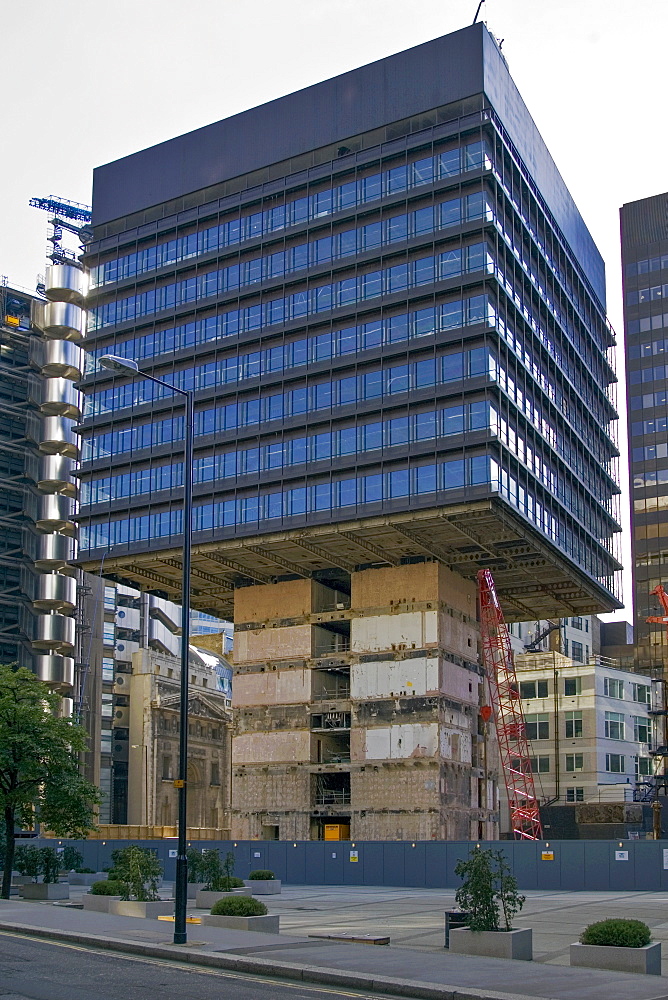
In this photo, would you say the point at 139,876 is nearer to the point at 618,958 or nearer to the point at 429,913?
the point at 429,913

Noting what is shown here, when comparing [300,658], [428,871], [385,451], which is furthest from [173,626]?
[428,871]

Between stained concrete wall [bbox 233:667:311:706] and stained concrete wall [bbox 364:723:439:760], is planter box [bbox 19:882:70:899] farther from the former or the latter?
stained concrete wall [bbox 233:667:311:706]

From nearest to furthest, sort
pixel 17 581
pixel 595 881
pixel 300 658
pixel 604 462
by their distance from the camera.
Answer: pixel 595 881 < pixel 300 658 < pixel 604 462 < pixel 17 581

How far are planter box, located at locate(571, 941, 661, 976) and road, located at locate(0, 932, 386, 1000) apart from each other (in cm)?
498

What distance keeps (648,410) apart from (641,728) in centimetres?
4556

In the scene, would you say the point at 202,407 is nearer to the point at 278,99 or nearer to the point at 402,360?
the point at 402,360

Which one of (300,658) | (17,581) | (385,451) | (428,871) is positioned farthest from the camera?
(17,581)

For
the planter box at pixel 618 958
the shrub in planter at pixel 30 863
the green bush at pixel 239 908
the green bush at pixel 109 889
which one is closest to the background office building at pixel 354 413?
the shrub in planter at pixel 30 863

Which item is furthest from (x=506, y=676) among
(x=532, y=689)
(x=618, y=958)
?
(x=618, y=958)

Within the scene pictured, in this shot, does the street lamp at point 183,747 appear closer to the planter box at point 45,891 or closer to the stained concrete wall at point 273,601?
the planter box at point 45,891

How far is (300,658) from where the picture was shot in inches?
3733

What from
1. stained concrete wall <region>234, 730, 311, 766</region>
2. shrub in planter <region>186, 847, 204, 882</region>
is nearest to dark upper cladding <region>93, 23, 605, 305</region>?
stained concrete wall <region>234, 730, 311, 766</region>

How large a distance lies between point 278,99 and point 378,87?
30.7 ft

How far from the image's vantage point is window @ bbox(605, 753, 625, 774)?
121m
